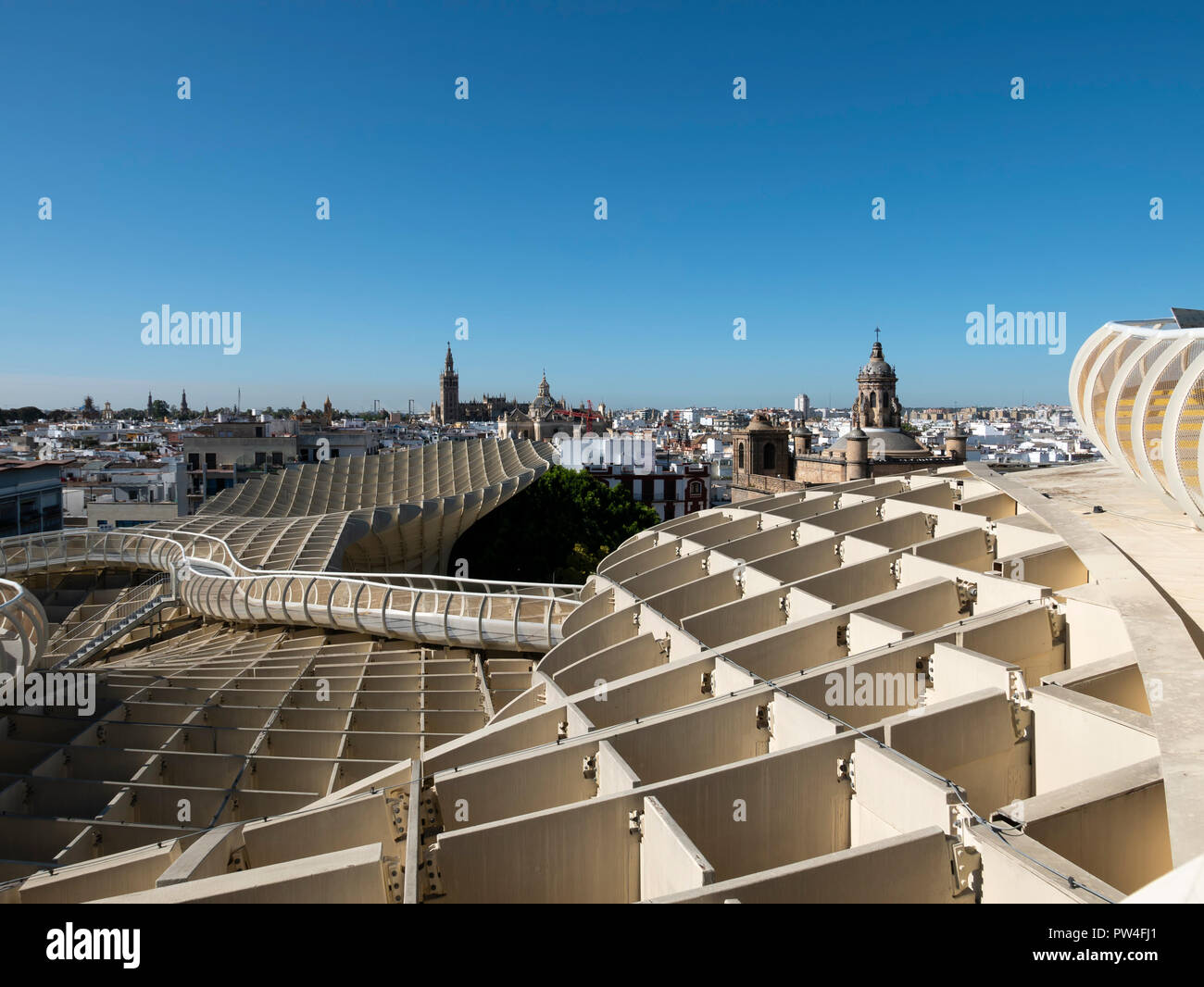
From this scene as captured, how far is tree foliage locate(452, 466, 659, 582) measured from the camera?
4362cm

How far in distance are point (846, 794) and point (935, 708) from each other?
1127 millimetres

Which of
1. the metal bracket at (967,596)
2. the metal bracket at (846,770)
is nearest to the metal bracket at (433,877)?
the metal bracket at (846,770)

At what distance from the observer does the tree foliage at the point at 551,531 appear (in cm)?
4362

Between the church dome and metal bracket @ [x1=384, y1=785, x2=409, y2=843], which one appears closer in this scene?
metal bracket @ [x1=384, y1=785, x2=409, y2=843]

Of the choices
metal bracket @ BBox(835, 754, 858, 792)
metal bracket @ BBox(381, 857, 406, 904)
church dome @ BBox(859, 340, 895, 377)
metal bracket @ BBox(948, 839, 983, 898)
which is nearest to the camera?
metal bracket @ BBox(948, 839, 983, 898)

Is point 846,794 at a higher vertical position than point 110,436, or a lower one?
lower

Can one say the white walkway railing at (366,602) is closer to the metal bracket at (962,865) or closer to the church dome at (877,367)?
the metal bracket at (962,865)

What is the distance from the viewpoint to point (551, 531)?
44.6 meters

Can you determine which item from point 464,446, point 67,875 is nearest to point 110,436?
point 464,446

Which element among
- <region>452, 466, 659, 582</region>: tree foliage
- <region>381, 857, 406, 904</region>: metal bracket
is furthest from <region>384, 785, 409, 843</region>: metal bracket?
<region>452, 466, 659, 582</region>: tree foliage

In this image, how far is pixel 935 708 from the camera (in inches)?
273

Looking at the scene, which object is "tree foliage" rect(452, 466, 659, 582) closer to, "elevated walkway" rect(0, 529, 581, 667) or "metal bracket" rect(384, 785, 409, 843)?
"elevated walkway" rect(0, 529, 581, 667)

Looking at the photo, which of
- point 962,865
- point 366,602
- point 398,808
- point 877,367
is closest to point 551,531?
point 366,602
